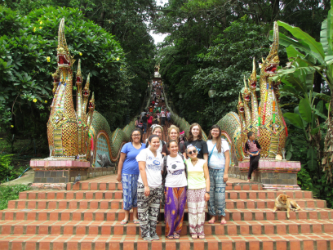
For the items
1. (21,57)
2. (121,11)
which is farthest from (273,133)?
(121,11)

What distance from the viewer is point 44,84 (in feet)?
24.1

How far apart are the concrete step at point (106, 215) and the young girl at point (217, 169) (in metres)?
0.48

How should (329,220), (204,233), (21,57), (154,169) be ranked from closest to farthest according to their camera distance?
(154,169)
(204,233)
(329,220)
(21,57)

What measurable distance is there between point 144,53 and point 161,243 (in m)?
14.5

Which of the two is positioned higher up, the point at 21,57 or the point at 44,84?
the point at 21,57

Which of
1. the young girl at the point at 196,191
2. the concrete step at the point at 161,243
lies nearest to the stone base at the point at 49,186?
the concrete step at the point at 161,243

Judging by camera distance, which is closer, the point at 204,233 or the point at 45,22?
the point at 204,233

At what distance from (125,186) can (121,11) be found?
38.4 feet

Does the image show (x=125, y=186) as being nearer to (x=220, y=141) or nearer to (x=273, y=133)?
(x=220, y=141)

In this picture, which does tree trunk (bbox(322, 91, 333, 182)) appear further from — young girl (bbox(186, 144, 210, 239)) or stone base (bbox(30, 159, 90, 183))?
stone base (bbox(30, 159, 90, 183))

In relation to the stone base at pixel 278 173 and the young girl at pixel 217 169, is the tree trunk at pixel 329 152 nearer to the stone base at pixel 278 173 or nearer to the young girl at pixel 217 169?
the stone base at pixel 278 173

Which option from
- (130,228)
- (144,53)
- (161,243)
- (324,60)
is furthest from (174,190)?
(144,53)

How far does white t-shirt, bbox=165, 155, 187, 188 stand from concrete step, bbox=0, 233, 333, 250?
2.71ft

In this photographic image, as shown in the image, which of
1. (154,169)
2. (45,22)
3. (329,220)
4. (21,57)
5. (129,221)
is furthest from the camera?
(45,22)
